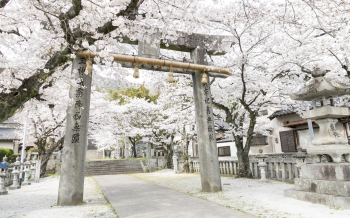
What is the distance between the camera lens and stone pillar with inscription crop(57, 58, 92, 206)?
255 inches

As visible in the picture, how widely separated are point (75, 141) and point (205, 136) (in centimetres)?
461

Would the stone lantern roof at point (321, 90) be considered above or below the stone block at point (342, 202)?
above

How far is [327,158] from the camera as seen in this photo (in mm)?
6297

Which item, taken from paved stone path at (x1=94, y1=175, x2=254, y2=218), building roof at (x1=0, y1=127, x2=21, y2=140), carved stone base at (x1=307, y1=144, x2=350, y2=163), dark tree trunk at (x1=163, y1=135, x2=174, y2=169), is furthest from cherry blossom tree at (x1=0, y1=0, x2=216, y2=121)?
building roof at (x1=0, y1=127, x2=21, y2=140)

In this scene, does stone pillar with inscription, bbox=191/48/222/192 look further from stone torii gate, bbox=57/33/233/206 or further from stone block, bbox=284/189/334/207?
stone block, bbox=284/189/334/207

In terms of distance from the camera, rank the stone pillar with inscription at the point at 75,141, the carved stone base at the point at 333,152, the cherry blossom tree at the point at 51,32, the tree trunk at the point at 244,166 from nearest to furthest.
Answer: the cherry blossom tree at the point at 51,32, the carved stone base at the point at 333,152, the stone pillar with inscription at the point at 75,141, the tree trunk at the point at 244,166

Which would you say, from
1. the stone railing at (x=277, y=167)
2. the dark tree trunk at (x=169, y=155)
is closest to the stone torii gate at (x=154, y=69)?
the stone railing at (x=277, y=167)

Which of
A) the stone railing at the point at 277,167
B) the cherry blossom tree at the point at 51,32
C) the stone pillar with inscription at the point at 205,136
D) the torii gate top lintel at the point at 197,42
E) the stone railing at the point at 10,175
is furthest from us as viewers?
the stone railing at the point at 10,175

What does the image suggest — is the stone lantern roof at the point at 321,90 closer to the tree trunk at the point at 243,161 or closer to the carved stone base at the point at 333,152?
the carved stone base at the point at 333,152

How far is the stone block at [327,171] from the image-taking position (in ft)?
18.1

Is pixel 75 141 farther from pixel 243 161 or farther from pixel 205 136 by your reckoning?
pixel 243 161

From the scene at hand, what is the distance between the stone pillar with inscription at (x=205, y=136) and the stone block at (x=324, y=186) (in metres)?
2.78

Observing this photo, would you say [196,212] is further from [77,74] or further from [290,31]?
[290,31]

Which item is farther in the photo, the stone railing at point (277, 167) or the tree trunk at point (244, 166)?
the tree trunk at point (244, 166)
